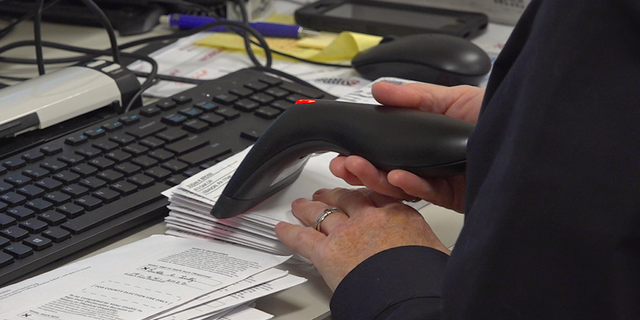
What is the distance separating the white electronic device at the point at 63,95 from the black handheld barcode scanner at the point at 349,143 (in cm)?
26

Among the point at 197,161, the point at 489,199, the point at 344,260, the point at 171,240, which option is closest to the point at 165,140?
the point at 197,161

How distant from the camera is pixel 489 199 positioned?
0.39 meters

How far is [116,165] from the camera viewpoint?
27.4 inches

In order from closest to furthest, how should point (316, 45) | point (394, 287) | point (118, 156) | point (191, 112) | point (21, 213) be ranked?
point (394, 287) < point (21, 213) < point (118, 156) < point (191, 112) < point (316, 45)

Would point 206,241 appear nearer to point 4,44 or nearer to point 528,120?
point 528,120

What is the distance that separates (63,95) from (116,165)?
0.16 m

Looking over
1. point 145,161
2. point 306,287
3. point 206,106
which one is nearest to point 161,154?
point 145,161

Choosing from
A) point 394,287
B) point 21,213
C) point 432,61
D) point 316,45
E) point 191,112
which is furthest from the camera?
point 316,45

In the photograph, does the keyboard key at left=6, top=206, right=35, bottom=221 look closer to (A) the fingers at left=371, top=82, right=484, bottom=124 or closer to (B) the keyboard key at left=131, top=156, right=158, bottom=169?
(B) the keyboard key at left=131, top=156, right=158, bottom=169

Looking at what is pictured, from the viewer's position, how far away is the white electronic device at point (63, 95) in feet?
2.50

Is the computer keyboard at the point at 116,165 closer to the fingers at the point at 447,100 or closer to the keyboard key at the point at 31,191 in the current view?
the keyboard key at the point at 31,191

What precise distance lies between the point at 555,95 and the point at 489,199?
64 millimetres

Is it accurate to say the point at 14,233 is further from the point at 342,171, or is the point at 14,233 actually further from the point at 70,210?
the point at 342,171

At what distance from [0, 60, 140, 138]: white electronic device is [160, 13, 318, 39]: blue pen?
0.32 m
